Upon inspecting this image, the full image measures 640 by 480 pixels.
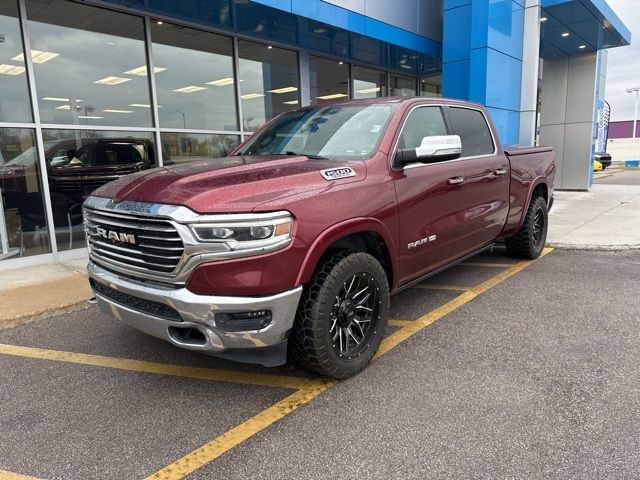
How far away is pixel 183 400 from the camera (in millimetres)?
3152

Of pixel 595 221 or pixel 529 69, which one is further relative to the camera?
pixel 529 69

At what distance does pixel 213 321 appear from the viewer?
2.70 metres

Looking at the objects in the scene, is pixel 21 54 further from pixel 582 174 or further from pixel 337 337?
pixel 582 174

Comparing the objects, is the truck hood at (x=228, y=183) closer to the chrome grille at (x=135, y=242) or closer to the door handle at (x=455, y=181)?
the chrome grille at (x=135, y=242)

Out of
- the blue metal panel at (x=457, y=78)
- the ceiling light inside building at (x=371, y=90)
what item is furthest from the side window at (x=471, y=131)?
the ceiling light inside building at (x=371, y=90)

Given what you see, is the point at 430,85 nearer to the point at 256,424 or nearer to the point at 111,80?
the point at 111,80

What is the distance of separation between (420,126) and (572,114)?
13.2 meters

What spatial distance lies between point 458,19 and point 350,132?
8134 mm

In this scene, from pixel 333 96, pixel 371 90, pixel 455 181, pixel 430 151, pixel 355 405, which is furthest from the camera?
pixel 371 90

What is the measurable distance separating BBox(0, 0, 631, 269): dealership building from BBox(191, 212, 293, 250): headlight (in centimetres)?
539

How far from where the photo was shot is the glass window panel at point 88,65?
6.94 metres

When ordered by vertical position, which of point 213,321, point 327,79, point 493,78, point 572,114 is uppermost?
point 327,79

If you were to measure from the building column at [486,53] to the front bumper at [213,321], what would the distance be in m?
8.87

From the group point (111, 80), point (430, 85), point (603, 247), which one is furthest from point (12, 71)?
point (430, 85)
